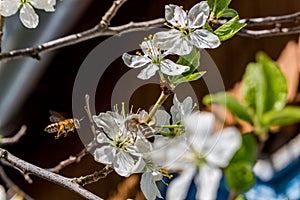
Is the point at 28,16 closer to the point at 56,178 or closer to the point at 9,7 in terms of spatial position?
the point at 9,7

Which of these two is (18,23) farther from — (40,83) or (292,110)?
(292,110)

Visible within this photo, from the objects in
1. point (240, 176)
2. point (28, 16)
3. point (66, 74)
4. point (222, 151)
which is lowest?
point (66, 74)

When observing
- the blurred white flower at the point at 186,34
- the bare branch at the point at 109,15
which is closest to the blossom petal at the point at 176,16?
the blurred white flower at the point at 186,34

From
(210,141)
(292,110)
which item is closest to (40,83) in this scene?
(210,141)

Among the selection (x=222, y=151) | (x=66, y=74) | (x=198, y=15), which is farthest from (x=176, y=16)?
(x=66, y=74)

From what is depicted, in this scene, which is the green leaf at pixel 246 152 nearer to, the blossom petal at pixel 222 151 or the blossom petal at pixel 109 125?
the blossom petal at pixel 109 125

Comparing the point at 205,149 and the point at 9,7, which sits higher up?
the point at 9,7
